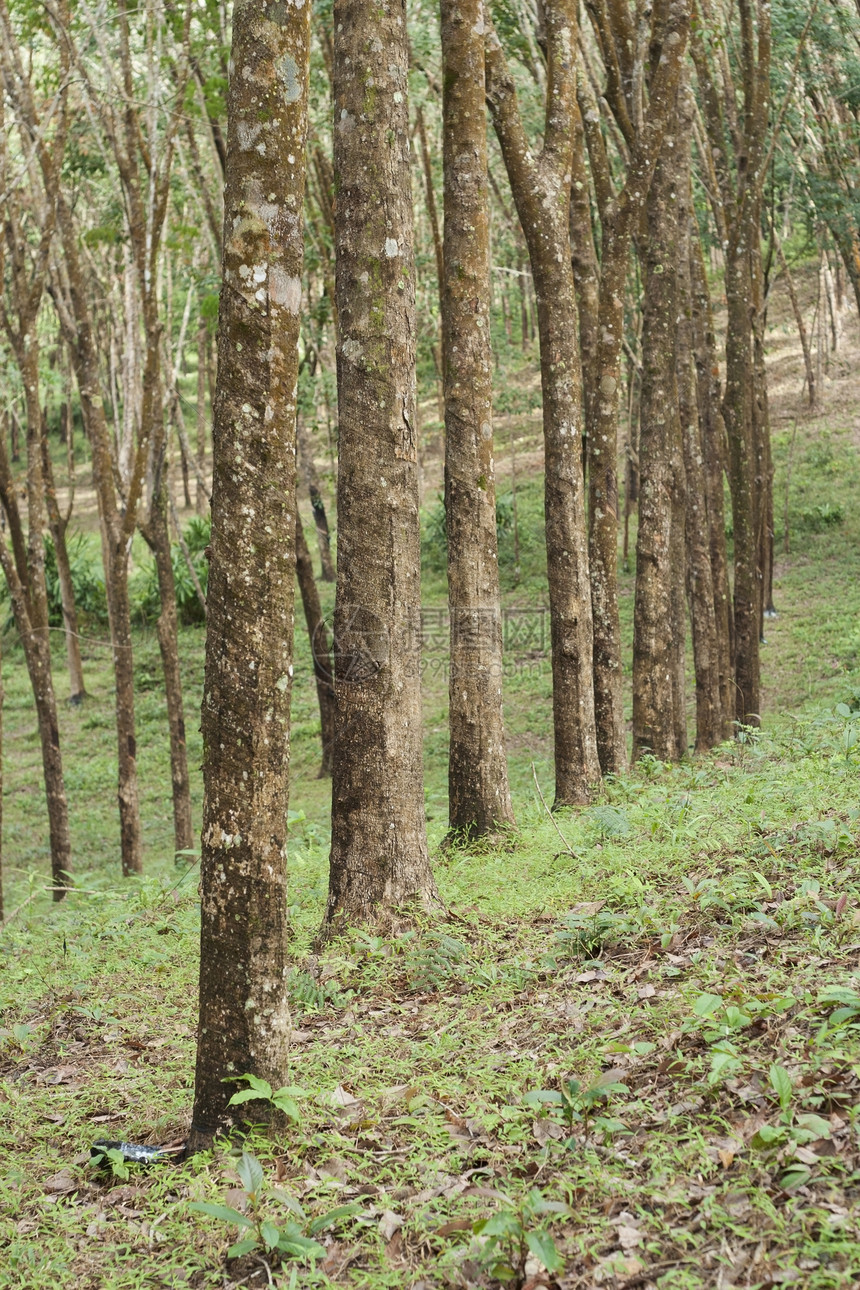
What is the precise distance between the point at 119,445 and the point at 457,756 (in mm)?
7939

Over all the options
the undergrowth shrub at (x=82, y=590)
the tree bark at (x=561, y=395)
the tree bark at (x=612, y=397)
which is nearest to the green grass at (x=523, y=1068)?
the tree bark at (x=561, y=395)

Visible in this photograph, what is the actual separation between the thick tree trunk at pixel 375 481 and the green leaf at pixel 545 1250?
2629 mm

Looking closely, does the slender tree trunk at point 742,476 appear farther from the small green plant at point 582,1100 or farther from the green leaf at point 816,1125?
the green leaf at point 816,1125

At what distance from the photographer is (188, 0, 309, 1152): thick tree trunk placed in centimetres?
311

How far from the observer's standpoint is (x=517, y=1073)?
3543 mm

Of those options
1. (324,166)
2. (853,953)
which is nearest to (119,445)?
(324,166)

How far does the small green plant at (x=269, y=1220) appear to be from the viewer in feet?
8.71

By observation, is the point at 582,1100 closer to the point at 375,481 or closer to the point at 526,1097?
the point at 526,1097

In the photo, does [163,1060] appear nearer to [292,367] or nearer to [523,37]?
[292,367]

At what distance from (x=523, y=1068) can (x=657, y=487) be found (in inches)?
236

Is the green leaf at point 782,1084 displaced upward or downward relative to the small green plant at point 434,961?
upward

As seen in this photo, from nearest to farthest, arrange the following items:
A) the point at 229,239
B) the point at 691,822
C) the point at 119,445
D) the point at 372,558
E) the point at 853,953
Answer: the point at 229,239 < the point at 853,953 < the point at 372,558 < the point at 691,822 < the point at 119,445

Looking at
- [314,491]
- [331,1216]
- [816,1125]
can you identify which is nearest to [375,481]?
[331,1216]

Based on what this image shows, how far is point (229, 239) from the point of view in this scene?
124 inches
